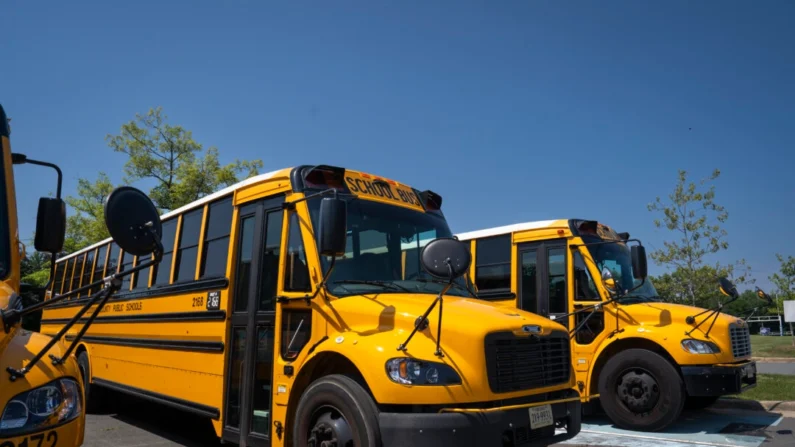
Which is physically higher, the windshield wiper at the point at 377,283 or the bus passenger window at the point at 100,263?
the bus passenger window at the point at 100,263

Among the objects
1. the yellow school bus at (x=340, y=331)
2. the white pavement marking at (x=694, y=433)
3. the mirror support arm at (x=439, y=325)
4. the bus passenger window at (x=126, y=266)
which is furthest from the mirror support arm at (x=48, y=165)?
the white pavement marking at (x=694, y=433)

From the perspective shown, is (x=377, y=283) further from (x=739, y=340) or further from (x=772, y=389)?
(x=772, y=389)

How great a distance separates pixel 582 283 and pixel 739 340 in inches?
84.8

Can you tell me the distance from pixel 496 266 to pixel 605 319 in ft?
6.09

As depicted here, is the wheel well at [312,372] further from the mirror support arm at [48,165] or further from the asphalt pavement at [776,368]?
the asphalt pavement at [776,368]

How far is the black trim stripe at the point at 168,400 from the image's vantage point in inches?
223

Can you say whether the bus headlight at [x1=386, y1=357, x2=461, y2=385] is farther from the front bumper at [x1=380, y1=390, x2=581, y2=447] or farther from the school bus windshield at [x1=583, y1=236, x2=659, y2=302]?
the school bus windshield at [x1=583, y1=236, x2=659, y2=302]

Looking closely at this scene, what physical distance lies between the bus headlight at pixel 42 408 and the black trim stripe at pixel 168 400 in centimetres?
288

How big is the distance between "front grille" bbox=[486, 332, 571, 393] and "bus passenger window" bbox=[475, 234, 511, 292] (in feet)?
13.7

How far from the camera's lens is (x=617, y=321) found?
803cm

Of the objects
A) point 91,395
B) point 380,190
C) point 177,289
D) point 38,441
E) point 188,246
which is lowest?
point 91,395

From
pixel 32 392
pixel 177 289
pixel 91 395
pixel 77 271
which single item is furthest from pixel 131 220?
pixel 77 271

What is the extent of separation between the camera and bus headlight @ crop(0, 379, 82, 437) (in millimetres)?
2533

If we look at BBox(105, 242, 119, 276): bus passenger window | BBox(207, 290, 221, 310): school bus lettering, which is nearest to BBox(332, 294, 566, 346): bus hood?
BBox(207, 290, 221, 310): school bus lettering
